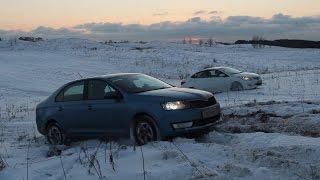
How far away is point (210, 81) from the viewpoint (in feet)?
81.1

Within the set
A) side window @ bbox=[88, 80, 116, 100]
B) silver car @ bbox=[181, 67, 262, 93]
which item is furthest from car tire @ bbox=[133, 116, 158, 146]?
silver car @ bbox=[181, 67, 262, 93]

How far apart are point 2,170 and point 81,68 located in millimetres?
30592

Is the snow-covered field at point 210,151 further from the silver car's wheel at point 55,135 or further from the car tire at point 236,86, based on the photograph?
the car tire at point 236,86

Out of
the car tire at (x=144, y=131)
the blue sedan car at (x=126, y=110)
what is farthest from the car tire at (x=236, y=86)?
the car tire at (x=144, y=131)

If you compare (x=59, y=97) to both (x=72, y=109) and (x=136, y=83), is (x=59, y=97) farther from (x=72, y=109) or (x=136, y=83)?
(x=136, y=83)

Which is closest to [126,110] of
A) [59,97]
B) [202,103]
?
[202,103]

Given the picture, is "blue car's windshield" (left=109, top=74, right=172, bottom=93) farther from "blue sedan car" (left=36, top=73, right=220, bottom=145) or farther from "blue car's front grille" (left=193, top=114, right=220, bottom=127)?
"blue car's front grille" (left=193, top=114, right=220, bottom=127)

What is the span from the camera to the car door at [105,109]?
34.2 feet

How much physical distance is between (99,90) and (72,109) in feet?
2.68

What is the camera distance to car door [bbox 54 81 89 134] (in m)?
11.3

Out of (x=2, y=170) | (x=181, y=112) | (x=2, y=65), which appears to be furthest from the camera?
(x=2, y=65)

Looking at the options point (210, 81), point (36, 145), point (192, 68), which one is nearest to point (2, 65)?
point (192, 68)

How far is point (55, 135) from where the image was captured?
1206cm

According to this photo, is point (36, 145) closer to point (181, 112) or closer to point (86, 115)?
point (86, 115)
